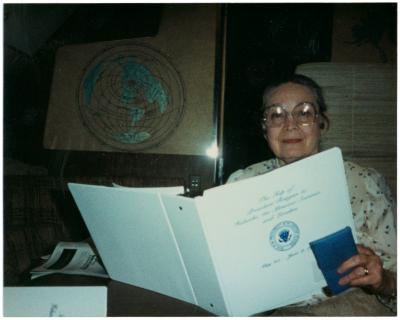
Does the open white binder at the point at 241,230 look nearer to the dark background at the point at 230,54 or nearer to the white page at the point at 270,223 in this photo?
the white page at the point at 270,223

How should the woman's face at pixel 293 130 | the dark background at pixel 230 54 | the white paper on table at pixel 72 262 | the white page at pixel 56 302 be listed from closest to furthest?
the white page at pixel 56 302 < the white paper on table at pixel 72 262 < the woman's face at pixel 293 130 < the dark background at pixel 230 54

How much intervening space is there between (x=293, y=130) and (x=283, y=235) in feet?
1.59

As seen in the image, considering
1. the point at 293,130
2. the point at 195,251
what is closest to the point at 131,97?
the point at 293,130

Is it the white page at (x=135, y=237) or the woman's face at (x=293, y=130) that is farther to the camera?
the woman's face at (x=293, y=130)

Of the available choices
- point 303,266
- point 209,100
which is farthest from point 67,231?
point 303,266

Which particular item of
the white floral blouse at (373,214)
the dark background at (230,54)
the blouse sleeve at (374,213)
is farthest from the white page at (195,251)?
the dark background at (230,54)

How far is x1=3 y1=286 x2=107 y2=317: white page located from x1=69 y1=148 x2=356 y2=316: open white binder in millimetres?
120

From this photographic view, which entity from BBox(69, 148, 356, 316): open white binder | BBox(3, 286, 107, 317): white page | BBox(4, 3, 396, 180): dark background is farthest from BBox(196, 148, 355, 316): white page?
BBox(4, 3, 396, 180): dark background

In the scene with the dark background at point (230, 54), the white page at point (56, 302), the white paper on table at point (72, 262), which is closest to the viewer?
the white page at point (56, 302)

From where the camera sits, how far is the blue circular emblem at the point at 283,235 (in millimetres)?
548

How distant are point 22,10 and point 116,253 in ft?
3.06

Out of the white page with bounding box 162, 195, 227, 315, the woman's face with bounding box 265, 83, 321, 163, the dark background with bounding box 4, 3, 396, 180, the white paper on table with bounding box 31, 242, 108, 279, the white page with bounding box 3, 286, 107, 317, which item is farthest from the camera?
the dark background with bounding box 4, 3, 396, 180

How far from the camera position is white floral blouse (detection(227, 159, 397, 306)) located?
0.80 meters

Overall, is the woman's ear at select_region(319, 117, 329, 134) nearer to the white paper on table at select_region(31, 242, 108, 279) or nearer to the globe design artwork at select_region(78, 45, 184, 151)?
the globe design artwork at select_region(78, 45, 184, 151)
